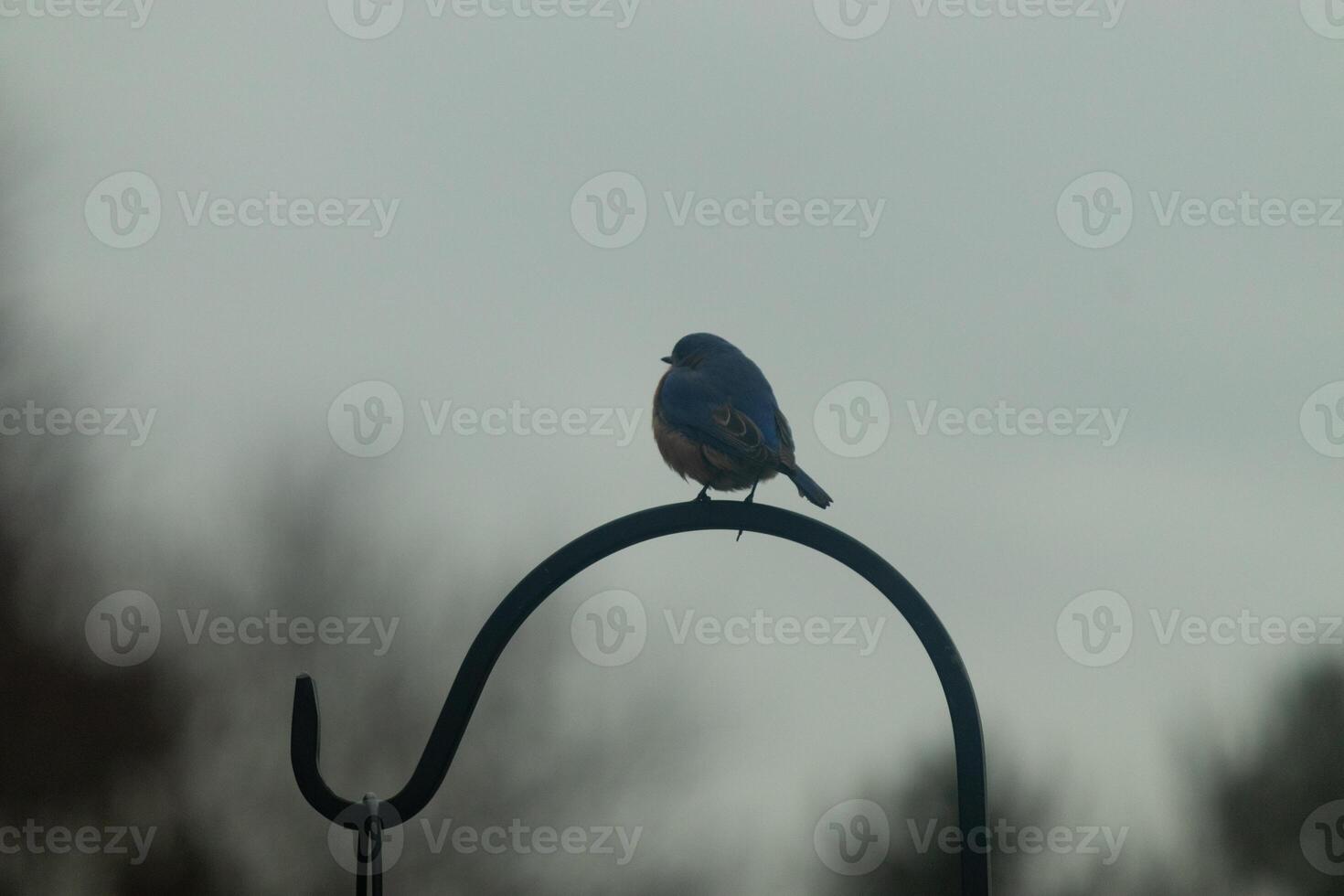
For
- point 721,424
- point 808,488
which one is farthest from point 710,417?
point 808,488

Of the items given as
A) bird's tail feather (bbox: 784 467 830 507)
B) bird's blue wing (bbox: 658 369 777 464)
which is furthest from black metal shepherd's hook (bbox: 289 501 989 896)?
bird's blue wing (bbox: 658 369 777 464)

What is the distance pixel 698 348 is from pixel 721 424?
0.74m

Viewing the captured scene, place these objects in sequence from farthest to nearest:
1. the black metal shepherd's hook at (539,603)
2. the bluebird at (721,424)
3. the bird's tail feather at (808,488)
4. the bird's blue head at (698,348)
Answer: the bird's blue head at (698,348), the bluebird at (721,424), the bird's tail feather at (808,488), the black metal shepherd's hook at (539,603)

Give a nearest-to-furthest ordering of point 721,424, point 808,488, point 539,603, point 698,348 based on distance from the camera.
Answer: point 539,603 < point 808,488 < point 721,424 < point 698,348

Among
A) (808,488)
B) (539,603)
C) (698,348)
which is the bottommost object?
(539,603)

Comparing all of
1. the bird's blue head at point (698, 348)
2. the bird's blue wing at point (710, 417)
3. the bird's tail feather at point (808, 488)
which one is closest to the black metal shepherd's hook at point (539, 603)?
the bird's tail feather at point (808, 488)

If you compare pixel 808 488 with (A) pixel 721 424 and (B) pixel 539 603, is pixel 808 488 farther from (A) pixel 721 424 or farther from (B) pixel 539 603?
(B) pixel 539 603

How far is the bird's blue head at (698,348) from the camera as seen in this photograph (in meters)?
5.63

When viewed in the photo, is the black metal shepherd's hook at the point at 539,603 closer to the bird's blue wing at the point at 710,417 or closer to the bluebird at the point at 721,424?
the bluebird at the point at 721,424

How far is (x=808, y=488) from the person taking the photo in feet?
14.9

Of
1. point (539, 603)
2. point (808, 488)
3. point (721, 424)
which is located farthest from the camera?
point (721, 424)

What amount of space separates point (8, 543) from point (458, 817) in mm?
5733

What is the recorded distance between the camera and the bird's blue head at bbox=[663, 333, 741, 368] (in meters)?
5.63

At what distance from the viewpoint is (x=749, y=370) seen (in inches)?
214
